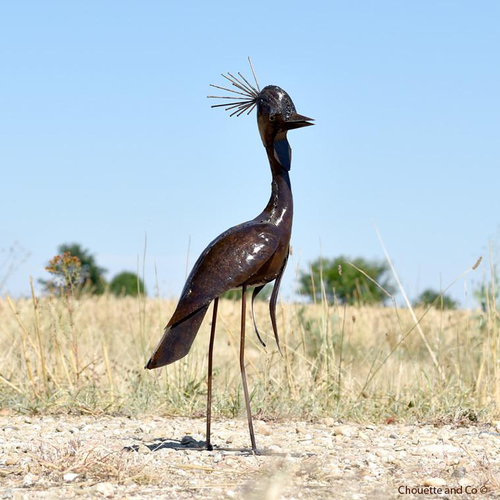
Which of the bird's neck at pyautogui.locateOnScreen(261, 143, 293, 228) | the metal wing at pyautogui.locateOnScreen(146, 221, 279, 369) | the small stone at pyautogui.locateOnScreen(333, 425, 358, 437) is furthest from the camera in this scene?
the small stone at pyautogui.locateOnScreen(333, 425, 358, 437)

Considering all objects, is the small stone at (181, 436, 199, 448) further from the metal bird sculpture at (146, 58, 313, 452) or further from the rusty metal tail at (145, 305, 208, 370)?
the rusty metal tail at (145, 305, 208, 370)

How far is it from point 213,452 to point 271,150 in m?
1.73

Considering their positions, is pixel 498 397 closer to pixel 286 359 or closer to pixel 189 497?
pixel 286 359

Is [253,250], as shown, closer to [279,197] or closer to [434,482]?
[279,197]

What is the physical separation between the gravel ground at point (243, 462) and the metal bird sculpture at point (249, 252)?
341 millimetres

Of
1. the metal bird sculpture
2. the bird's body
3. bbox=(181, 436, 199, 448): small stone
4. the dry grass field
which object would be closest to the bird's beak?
the metal bird sculpture

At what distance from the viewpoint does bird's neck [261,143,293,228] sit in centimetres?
418

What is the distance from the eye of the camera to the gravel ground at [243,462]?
11.4ft

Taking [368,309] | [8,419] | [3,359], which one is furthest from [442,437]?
[368,309]

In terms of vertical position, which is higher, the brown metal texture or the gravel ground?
the brown metal texture

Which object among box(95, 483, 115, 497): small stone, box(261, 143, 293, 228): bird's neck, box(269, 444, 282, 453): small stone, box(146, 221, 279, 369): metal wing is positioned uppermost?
box(261, 143, 293, 228): bird's neck

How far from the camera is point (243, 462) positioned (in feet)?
12.9

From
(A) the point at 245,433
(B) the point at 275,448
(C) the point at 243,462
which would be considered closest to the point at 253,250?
(C) the point at 243,462

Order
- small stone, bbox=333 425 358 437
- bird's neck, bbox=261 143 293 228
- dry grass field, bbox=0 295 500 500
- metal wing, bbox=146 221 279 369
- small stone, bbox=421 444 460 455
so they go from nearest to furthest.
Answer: dry grass field, bbox=0 295 500 500, metal wing, bbox=146 221 279 369, bird's neck, bbox=261 143 293 228, small stone, bbox=421 444 460 455, small stone, bbox=333 425 358 437
